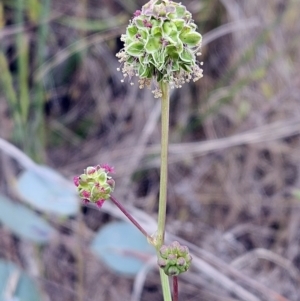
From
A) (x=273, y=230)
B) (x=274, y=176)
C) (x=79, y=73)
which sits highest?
(x=79, y=73)

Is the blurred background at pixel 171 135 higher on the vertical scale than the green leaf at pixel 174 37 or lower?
higher

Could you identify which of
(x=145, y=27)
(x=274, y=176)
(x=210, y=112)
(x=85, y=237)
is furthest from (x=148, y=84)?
(x=274, y=176)

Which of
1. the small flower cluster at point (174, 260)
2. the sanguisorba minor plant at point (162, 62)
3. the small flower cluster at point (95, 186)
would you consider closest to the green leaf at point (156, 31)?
the sanguisorba minor plant at point (162, 62)

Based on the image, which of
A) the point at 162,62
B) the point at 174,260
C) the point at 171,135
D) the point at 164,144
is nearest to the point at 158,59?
the point at 162,62

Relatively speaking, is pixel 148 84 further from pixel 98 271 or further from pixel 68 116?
pixel 68 116

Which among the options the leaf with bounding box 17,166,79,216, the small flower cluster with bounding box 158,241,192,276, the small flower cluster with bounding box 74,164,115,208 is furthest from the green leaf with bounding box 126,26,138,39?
the leaf with bounding box 17,166,79,216

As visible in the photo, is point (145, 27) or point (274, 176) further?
point (274, 176)

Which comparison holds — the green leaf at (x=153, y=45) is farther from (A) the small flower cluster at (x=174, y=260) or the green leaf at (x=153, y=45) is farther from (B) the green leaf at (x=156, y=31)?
(A) the small flower cluster at (x=174, y=260)

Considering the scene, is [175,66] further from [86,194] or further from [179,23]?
[86,194]
